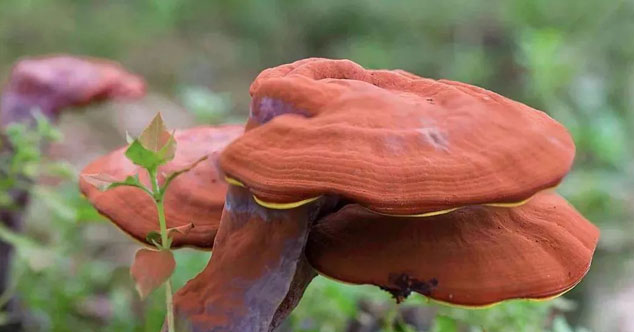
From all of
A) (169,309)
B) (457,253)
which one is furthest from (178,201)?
(457,253)

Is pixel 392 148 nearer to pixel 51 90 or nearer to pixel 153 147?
pixel 153 147

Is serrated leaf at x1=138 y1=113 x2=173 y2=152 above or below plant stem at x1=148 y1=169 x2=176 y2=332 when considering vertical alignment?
above

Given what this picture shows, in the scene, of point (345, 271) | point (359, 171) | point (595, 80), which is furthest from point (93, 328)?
point (595, 80)

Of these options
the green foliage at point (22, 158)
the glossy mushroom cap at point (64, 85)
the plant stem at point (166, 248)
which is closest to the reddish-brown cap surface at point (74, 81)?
the glossy mushroom cap at point (64, 85)

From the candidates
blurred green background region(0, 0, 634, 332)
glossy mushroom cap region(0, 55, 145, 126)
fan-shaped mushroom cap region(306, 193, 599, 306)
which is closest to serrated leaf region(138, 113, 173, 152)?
fan-shaped mushroom cap region(306, 193, 599, 306)

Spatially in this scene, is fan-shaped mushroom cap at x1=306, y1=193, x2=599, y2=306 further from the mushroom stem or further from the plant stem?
the plant stem
